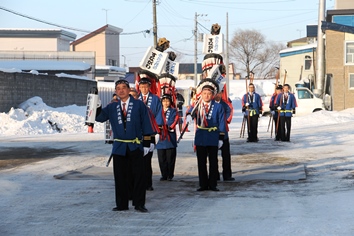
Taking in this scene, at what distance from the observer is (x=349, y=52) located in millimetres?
44594

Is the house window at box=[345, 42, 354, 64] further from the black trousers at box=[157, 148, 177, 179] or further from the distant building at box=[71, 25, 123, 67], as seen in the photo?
the distant building at box=[71, 25, 123, 67]

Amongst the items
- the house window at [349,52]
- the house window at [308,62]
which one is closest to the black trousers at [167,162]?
the house window at [349,52]

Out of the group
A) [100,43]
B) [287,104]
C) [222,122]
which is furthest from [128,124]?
[100,43]

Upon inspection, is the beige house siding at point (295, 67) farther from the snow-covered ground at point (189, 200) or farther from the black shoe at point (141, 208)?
the black shoe at point (141, 208)

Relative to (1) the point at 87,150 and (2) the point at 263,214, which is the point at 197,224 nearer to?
(2) the point at 263,214

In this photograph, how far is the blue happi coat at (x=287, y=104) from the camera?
22547 millimetres

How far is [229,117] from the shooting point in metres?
13.7

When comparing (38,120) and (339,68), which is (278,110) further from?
(339,68)

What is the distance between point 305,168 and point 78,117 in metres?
19.0

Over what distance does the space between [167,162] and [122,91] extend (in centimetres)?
363

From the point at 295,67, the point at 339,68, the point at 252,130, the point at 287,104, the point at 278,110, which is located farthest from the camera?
the point at 295,67

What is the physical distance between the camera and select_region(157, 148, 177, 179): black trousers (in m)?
12.8

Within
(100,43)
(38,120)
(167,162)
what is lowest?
(167,162)

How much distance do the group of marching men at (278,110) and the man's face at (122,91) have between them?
41.9 ft
